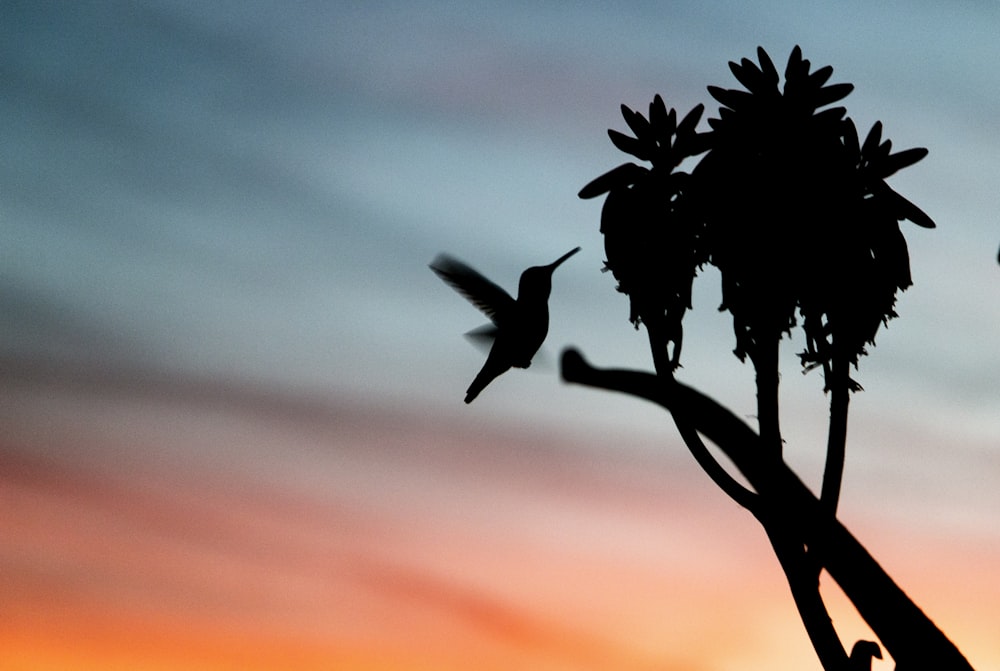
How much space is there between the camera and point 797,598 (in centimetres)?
1214

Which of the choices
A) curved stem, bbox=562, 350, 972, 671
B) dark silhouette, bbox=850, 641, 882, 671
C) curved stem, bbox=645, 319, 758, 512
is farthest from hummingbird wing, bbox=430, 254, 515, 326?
curved stem, bbox=562, 350, 972, 671

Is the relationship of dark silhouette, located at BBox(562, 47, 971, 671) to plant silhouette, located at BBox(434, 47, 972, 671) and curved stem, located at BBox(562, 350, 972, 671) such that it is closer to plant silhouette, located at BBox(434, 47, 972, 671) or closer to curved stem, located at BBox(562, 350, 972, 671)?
plant silhouette, located at BBox(434, 47, 972, 671)

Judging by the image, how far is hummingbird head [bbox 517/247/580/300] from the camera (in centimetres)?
1510

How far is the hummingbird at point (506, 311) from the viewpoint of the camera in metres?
15.2

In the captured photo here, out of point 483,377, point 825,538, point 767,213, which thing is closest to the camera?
point 825,538

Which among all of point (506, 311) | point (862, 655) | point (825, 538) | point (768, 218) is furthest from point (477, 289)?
point (825, 538)

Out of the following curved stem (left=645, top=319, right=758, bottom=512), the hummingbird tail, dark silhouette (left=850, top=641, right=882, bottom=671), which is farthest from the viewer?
the hummingbird tail

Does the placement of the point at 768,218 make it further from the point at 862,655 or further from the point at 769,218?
→ the point at 862,655

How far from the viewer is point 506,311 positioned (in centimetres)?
1560

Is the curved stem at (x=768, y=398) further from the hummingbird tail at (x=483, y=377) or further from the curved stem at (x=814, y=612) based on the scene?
the hummingbird tail at (x=483, y=377)

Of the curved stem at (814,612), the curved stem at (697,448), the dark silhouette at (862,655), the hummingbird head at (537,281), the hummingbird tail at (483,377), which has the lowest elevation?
the dark silhouette at (862,655)

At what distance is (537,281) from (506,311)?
77 centimetres

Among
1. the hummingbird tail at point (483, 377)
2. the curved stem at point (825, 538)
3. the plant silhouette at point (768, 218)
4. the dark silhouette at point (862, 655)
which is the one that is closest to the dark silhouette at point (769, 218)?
the plant silhouette at point (768, 218)

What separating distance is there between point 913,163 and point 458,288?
663 centimetres
